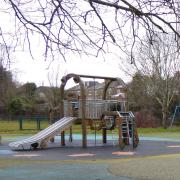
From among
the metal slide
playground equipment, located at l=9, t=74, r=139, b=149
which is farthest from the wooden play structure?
the metal slide

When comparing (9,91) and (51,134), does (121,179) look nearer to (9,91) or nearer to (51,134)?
(51,134)

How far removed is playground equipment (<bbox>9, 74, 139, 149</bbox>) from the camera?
21641mm

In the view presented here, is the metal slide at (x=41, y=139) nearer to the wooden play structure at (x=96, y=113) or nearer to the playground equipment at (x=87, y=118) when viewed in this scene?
the playground equipment at (x=87, y=118)

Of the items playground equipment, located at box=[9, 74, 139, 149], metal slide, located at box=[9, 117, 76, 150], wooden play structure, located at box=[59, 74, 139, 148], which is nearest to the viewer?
metal slide, located at box=[9, 117, 76, 150]

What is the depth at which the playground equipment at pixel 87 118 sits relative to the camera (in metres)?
21.6

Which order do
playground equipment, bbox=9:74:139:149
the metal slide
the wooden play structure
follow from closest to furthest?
1. the metal slide
2. playground equipment, bbox=9:74:139:149
3. the wooden play structure

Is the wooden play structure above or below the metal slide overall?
above

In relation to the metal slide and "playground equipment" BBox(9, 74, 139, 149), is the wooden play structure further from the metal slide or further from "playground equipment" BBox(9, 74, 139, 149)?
the metal slide

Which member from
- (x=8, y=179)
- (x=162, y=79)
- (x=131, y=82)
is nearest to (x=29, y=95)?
(x=131, y=82)

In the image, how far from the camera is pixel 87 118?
23.3 m

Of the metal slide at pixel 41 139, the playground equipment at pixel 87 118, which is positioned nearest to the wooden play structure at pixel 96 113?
the playground equipment at pixel 87 118

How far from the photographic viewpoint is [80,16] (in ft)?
24.8

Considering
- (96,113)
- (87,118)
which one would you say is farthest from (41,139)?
(96,113)

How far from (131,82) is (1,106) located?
27471mm
